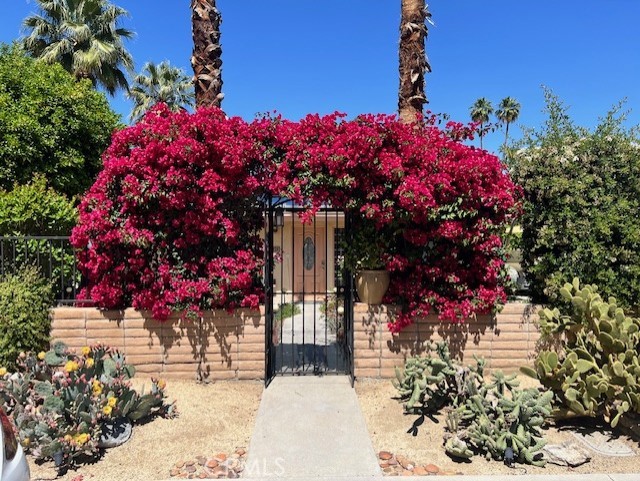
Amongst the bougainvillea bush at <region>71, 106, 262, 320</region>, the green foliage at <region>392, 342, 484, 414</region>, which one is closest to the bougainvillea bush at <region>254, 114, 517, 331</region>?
the bougainvillea bush at <region>71, 106, 262, 320</region>

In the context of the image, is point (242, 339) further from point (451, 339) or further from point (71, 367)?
point (451, 339)

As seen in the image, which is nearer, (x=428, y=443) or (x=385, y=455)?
(x=385, y=455)

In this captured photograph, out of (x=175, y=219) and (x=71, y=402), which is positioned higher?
(x=175, y=219)

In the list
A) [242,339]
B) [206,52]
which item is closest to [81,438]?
[242,339]

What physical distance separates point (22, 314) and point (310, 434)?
3.40 meters

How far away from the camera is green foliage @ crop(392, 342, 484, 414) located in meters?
4.03

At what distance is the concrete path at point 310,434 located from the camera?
343 centimetres

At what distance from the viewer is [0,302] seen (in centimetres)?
474

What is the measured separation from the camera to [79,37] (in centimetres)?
1548

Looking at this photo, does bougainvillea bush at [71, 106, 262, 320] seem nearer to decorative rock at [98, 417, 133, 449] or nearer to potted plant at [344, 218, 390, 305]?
potted plant at [344, 218, 390, 305]

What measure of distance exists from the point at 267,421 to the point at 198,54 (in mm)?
5077

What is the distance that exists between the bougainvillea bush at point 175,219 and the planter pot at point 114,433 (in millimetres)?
1388

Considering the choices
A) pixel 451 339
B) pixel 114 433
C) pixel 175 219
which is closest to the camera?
pixel 114 433

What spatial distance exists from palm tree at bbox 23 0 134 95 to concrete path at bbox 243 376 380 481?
15.1 metres
